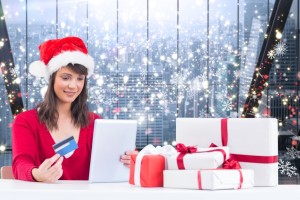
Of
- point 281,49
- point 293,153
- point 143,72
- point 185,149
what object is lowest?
point 293,153

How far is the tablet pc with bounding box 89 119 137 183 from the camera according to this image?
1.83 meters

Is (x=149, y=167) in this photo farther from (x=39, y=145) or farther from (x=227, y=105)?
(x=227, y=105)

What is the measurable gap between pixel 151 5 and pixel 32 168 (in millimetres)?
6810

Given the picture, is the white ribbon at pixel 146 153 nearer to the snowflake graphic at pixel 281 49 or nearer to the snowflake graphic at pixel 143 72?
the snowflake graphic at pixel 143 72

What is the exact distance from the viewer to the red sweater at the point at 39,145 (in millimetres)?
2127

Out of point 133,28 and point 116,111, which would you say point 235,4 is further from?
point 116,111

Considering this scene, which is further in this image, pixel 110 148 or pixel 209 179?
pixel 110 148

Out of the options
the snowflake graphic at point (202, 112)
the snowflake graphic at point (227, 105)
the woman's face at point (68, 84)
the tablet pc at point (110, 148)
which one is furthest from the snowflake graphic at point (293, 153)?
the tablet pc at point (110, 148)

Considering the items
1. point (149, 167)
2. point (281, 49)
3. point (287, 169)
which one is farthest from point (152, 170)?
point (281, 49)

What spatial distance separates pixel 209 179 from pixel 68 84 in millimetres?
866

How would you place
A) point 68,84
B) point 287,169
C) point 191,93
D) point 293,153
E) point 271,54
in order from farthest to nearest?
point 191,93, point 293,153, point 287,169, point 271,54, point 68,84

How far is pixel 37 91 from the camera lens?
309 inches

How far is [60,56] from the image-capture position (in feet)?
7.25

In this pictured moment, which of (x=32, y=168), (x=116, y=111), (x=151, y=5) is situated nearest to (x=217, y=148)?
(x=32, y=168)
